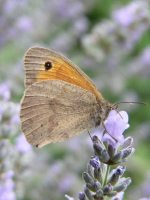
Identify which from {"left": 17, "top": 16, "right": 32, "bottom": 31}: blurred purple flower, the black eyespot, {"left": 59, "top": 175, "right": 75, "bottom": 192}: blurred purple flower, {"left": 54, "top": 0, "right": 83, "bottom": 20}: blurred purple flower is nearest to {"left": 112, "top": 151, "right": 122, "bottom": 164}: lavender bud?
the black eyespot

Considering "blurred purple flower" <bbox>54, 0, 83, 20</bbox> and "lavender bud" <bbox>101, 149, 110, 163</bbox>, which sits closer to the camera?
"lavender bud" <bbox>101, 149, 110, 163</bbox>

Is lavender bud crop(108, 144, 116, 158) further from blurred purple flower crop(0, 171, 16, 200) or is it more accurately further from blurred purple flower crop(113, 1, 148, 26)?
blurred purple flower crop(113, 1, 148, 26)

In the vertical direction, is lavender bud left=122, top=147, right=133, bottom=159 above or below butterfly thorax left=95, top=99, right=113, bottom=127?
below

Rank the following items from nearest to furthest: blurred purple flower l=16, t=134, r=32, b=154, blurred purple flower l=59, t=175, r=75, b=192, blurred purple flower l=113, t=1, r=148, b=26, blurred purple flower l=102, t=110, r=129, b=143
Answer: blurred purple flower l=102, t=110, r=129, b=143
blurred purple flower l=16, t=134, r=32, b=154
blurred purple flower l=113, t=1, r=148, b=26
blurred purple flower l=59, t=175, r=75, b=192

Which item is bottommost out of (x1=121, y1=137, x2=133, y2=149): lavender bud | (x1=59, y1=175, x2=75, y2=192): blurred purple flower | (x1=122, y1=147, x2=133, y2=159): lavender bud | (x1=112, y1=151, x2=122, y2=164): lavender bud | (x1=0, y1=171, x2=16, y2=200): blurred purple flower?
(x1=112, y1=151, x2=122, y2=164): lavender bud

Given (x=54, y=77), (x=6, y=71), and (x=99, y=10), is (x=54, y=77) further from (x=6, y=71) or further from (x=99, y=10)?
(x=99, y=10)

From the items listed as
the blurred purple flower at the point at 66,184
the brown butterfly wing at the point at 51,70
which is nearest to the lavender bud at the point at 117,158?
the brown butterfly wing at the point at 51,70
